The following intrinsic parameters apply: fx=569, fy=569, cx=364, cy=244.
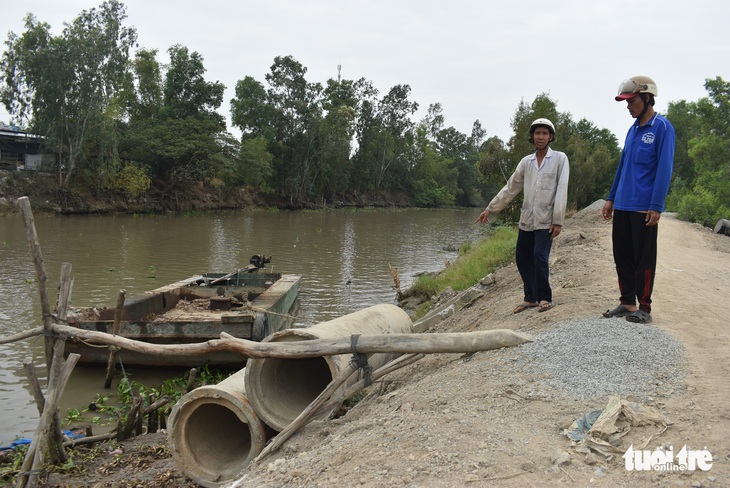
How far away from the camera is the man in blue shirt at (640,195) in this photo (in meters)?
4.87

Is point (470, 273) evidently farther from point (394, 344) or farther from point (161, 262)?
point (161, 262)

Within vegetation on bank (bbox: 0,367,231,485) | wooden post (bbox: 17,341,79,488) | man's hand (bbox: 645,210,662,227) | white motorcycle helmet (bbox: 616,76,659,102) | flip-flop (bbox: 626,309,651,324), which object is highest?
white motorcycle helmet (bbox: 616,76,659,102)

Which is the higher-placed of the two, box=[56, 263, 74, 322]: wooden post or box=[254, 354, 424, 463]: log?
box=[56, 263, 74, 322]: wooden post

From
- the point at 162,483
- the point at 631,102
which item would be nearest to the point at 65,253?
the point at 162,483

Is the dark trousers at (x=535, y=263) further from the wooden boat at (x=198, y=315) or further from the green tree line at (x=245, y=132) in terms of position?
the green tree line at (x=245, y=132)

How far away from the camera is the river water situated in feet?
28.5

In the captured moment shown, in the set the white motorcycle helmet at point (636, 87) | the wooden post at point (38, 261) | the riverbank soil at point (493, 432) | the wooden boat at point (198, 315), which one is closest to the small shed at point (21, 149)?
the wooden boat at point (198, 315)

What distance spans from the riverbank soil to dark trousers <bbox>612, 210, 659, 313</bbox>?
1.01 ft

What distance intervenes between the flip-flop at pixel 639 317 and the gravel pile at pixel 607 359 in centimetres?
9

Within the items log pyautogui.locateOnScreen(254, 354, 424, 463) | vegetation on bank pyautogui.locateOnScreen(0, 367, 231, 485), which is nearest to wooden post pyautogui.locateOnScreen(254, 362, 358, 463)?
log pyautogui.locateOnScreen(254, 354, 424, 463)

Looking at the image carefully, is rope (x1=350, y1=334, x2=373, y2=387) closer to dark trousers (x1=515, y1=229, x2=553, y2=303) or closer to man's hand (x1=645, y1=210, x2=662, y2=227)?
dark trousers (x1=515, y1=229, x2=553, y2=303)

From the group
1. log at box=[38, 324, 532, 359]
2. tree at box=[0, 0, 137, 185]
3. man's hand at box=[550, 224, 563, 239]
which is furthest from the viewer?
tree at box=[0, 0, 137, 185]

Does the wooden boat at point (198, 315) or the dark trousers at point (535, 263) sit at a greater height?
the dark trousers at point (535, 263)

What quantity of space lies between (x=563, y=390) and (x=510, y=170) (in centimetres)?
2563
